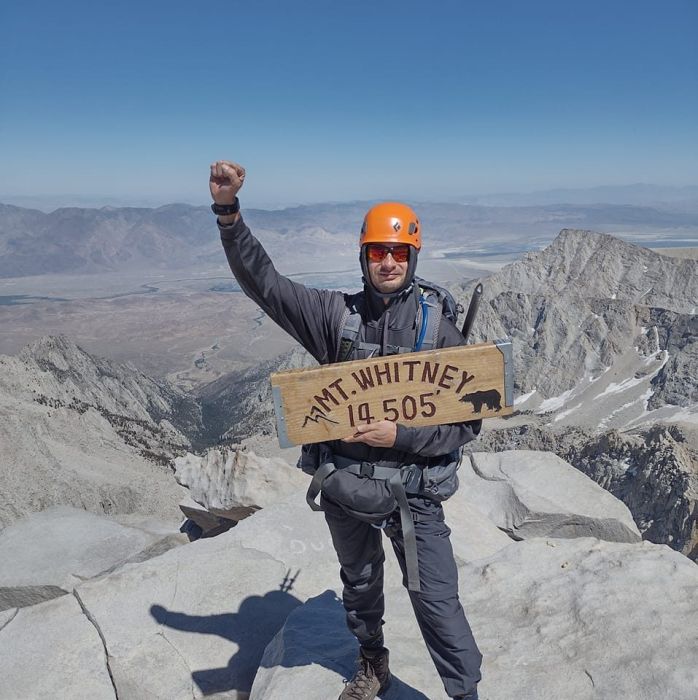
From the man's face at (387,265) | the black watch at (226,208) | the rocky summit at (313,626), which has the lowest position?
the rocky summit at (313,626)

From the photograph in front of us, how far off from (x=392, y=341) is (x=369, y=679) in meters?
3.19

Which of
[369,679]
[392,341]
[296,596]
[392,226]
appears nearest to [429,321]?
[392,341]

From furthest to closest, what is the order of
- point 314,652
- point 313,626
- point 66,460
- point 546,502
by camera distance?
point 66,460 < point 546,502 < point 313,626 < point 314,652

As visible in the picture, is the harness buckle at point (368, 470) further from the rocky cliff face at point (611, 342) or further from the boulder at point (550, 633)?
the rocky cliff face at point (611, 342)

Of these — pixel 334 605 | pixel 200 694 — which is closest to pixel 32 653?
pixel 200 694

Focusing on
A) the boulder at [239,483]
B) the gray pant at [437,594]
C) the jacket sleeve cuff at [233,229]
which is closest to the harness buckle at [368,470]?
the gray pant at [437,594]

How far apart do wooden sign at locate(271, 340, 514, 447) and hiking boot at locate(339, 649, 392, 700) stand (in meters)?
2.40

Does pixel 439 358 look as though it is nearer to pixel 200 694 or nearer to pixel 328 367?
pixel 328 367

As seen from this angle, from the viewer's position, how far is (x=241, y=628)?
7.05 m

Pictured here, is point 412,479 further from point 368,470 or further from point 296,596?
point 296,596

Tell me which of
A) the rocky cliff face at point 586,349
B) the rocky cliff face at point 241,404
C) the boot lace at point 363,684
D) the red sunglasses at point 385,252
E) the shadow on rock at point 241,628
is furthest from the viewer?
the rocky cliff face at point 586,349

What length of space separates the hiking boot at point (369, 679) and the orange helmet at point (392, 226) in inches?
150

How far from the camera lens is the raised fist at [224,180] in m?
4.00

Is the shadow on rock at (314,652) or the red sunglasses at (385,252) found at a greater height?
the red sunglasses at (385,252)
